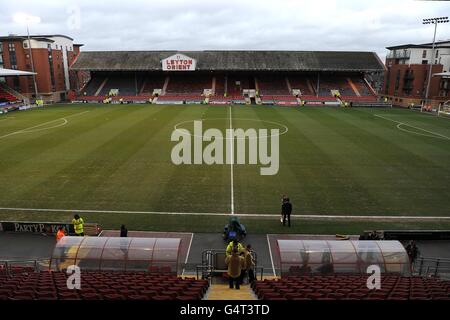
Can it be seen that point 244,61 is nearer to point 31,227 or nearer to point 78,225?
point 31,227

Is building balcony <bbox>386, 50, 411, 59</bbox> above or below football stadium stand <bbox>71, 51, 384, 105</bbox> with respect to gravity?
above

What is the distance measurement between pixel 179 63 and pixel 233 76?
13187mm

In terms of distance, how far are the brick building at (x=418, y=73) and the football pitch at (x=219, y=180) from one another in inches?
1410

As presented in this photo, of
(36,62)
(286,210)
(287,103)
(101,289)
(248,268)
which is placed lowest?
(286,210)

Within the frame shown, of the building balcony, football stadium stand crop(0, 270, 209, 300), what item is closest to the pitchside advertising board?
football stadium stand crop(0, 270, 209, 300)

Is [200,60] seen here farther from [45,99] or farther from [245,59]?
[45,99]

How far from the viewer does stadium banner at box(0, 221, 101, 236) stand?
16000 millimetres

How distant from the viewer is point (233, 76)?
7894 centimetres

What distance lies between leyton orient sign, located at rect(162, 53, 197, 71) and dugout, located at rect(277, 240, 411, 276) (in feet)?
212

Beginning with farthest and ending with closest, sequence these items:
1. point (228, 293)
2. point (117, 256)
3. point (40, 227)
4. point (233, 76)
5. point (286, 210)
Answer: point (233, 76)
point (286, 210)
point (40, 227)
point (117, 256)
point (228, 293)

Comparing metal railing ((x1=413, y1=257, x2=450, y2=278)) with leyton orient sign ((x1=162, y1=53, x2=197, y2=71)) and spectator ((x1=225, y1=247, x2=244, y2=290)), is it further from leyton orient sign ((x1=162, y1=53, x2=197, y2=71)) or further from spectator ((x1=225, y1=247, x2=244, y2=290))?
leyton orient sign ((x1=162, y1=53, x2=197, y2=71))

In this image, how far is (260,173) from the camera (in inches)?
984

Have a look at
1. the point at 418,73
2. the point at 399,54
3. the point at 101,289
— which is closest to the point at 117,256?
the point at 101,289

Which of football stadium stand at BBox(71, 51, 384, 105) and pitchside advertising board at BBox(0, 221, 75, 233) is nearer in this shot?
pitchside advertising board at BBox(0, 221, 75, 233)
